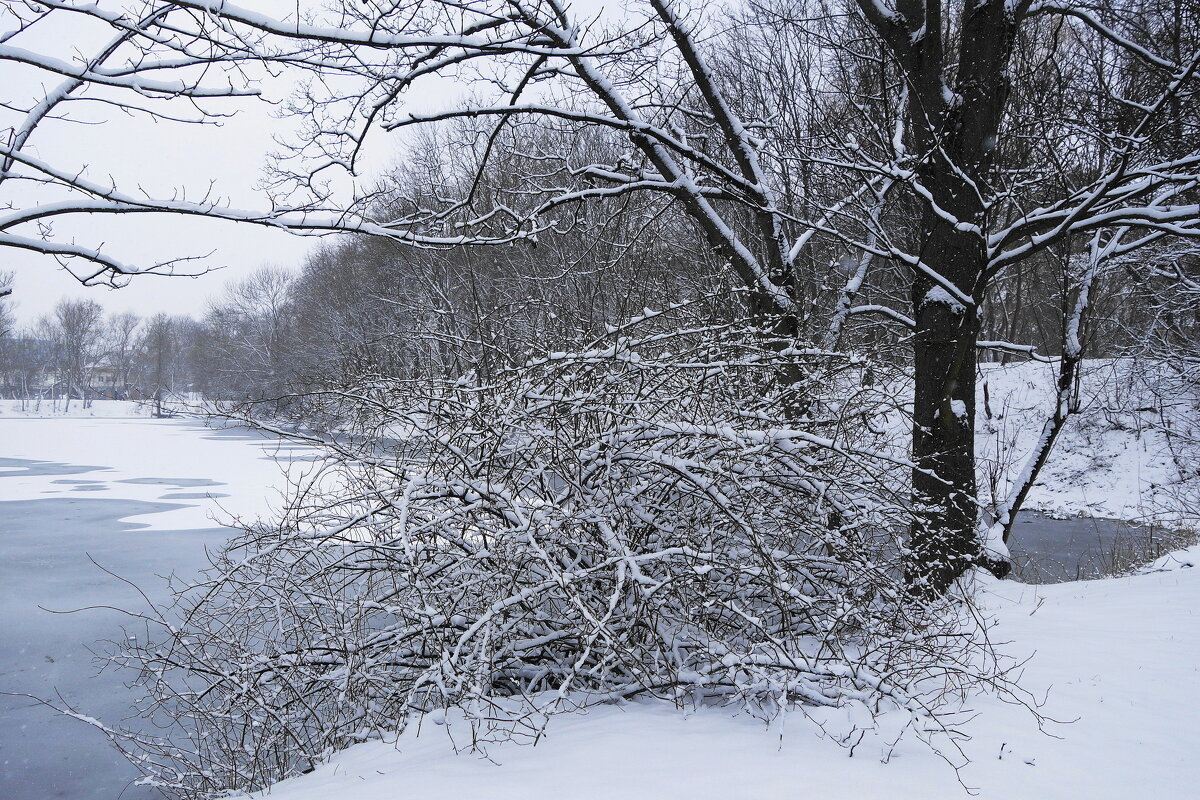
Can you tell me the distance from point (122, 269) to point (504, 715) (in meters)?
4.42

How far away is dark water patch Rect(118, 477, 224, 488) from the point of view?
64.1 ft

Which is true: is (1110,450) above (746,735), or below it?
above

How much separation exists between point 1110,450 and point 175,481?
975 inches

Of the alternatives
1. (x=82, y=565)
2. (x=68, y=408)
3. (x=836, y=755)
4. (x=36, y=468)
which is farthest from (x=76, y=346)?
(x=836, y=755)

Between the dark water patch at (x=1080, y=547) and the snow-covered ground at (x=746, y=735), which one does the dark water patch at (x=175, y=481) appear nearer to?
the snow-covered ground at (x=746, y=735)

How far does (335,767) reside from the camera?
158 inches

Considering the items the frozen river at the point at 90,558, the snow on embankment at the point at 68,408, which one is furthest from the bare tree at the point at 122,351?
the frozen river at the point at 90,558

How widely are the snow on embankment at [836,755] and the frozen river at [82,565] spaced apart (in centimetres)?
275

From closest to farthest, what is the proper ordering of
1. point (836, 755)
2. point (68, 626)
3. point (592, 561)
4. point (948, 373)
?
point (836, 755) < point (592, 561) < point (948, 373) < point (68, 626)

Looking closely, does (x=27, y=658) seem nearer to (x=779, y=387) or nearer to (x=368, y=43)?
(x=368, y=43)

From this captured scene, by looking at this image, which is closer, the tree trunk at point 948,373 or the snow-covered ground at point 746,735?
the snow-covered ground at point 746,735

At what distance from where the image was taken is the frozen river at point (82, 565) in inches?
250

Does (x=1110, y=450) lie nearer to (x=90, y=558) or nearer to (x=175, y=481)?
(x=90, y=558)

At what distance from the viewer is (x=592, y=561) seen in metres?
4.61
